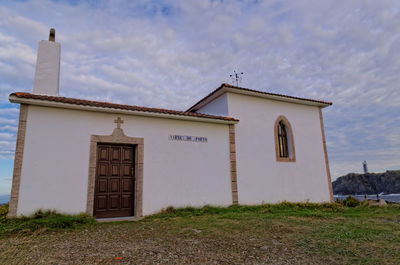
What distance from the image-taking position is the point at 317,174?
1127cm

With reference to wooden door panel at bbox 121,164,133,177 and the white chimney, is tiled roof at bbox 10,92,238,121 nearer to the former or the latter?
the white chimney

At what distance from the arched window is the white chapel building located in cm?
5

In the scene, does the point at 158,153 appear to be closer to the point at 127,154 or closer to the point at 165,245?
the point at 127,154

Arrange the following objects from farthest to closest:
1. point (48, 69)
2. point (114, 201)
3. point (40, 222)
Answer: point (48, 69) → point (114, 201) → point (40, 222)

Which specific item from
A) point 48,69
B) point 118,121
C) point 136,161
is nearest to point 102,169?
point 136,161

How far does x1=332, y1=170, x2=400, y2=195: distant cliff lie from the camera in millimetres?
55125

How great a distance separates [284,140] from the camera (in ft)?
36.5

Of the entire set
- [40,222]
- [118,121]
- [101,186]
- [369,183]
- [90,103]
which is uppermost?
[90,103]

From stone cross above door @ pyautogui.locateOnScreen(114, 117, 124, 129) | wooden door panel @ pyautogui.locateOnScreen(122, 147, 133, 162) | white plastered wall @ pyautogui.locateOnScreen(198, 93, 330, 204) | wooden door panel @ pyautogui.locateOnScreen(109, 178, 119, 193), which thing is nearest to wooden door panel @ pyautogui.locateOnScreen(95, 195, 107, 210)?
wooden door panel @ pyautogui.locateOnScreen(109, 178, 119, 193)

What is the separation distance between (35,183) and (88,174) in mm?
1251

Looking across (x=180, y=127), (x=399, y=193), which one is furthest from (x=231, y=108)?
(x=399, y=193)

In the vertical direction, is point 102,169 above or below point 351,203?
above

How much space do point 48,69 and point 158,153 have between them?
459 centimetres

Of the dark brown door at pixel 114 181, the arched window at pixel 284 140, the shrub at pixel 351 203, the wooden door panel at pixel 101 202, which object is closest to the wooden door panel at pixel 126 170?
the dark brown door at pixel 114 181
